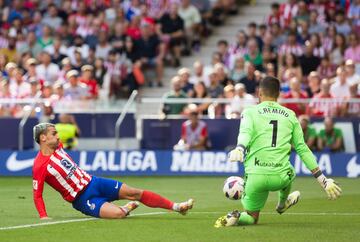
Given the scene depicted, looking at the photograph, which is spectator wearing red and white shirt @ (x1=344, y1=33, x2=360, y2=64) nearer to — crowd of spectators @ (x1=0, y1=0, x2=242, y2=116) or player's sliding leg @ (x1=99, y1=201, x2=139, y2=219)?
crowd of spectators @ (x1=0, y1=0, x2=242, y2=116)

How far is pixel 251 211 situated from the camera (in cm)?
1258

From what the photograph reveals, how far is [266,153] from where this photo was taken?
40.8ft

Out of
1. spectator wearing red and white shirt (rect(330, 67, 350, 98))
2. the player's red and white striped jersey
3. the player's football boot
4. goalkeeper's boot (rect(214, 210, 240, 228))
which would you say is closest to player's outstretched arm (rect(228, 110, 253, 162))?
goalkeeper's boot (rect(214, 210, 240, 228))

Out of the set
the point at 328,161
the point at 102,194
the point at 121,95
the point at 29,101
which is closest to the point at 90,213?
the point at 102,194

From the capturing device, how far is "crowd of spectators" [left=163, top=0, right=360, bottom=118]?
2431 centimetres

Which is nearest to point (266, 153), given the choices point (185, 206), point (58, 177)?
point (185, 206)

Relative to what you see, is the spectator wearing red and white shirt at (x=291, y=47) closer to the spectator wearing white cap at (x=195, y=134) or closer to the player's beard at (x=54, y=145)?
the spectator wearing white cap at (x=195, y=134)

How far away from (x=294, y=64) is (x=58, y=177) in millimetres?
13128

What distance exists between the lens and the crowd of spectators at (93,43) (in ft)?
88.1

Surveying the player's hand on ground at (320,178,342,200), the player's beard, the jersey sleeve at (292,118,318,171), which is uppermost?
the jersey sleeve at (292,118,318,171)

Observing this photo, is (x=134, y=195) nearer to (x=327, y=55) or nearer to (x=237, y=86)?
(x=237, y=86)

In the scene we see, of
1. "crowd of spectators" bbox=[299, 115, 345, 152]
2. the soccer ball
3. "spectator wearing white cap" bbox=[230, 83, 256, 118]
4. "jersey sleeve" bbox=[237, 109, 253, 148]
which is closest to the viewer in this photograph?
"jersey sleeve" bbox=[237, 109, 253, 148]

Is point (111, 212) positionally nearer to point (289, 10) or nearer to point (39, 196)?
point (39, 196)

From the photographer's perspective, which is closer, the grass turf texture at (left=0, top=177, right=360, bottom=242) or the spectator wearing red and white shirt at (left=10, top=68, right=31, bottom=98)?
the grass turf texture at (left=0, top=177, right=360, bottom=242)
